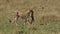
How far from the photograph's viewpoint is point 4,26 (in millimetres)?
13672

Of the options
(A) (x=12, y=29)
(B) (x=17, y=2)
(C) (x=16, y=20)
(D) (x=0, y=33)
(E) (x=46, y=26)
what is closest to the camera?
(D) (x=0, y=33)

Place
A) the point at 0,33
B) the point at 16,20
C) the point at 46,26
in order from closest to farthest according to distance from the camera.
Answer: the point at 0,33
the point at 46,26
the point at 16,20

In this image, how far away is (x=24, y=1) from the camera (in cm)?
2450

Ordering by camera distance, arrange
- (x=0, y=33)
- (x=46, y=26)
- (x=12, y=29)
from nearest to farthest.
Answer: (x=0, y=33) < (x=12, y=29) < (x=46, y=26)

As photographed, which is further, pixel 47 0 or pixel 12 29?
pixel 47 0

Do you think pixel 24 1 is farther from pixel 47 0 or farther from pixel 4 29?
pixel 4 29

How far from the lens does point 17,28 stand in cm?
1320

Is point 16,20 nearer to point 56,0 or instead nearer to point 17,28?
point 17,28

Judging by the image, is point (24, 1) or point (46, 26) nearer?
point (46, 26)

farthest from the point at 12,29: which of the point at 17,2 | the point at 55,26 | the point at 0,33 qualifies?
the point at 17,2

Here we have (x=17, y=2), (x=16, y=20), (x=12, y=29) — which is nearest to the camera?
(x=12, y=29)

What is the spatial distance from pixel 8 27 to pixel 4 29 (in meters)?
0.44

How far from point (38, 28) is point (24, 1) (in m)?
11.5

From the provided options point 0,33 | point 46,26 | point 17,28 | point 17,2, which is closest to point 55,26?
point 46,26
